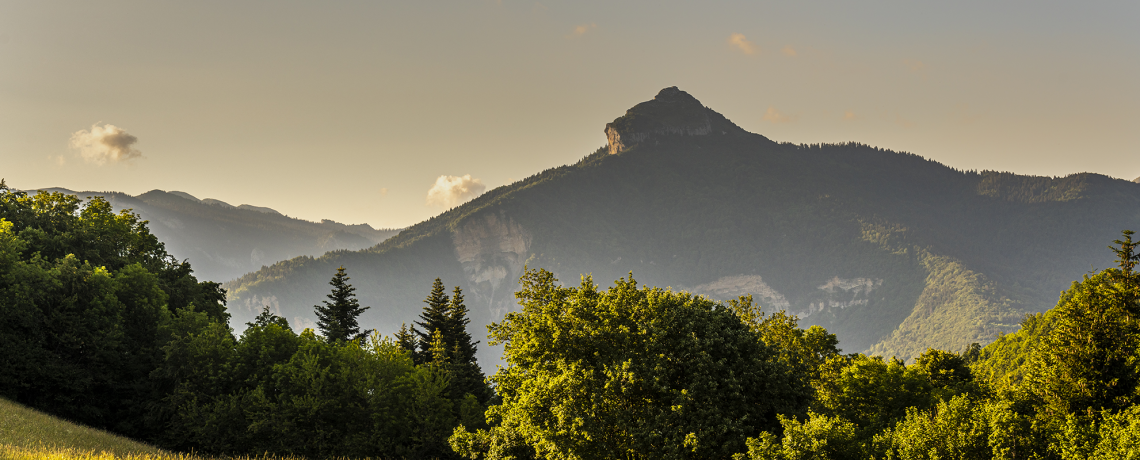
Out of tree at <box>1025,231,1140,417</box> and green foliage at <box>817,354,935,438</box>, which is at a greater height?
tree at <box>1025,231,1140,417</box>

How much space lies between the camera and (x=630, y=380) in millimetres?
25438

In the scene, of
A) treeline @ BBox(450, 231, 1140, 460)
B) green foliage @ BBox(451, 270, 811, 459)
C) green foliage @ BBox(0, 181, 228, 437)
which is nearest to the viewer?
treeline @ BBox(450, 231, 1140, 460)

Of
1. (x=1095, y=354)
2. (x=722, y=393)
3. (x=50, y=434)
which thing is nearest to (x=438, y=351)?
(x=50, y=434)

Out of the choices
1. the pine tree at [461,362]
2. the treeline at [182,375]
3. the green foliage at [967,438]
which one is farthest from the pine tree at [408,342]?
the green foliage at [967,438]

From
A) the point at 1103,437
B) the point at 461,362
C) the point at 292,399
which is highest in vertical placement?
the point at 1103,437

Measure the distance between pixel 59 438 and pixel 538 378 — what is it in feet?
62.7

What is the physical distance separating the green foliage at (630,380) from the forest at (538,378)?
0.09 m

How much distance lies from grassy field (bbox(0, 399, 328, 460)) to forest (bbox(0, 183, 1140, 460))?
582 centimetres

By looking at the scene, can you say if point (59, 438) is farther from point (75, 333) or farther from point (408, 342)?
point (408, 342)

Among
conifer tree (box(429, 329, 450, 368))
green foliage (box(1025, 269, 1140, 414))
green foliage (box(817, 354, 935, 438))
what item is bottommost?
green foliage (box(817, 354, 935, 438))

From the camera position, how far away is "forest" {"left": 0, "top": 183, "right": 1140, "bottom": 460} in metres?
25.3

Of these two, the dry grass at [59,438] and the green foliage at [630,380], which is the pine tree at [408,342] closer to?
the dry grass at [59,438]

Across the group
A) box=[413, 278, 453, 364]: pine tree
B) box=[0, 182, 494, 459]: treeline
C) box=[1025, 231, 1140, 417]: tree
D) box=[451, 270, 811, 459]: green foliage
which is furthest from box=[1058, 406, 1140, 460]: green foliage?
box=[413, 278, 453, 364]: pine tree

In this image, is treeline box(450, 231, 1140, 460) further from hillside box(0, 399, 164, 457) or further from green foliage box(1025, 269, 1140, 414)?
hillside box(0, 399, 164, 457)
